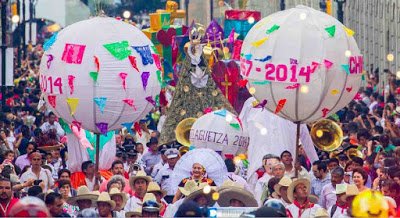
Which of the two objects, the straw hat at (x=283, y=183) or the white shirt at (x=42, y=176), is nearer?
the straw hat at (x=283, y=183)

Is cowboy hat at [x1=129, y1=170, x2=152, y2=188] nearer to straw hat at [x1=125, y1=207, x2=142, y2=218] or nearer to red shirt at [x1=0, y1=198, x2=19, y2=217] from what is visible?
straw hat at [x1=125, y1=207, x2=142, y2=218]

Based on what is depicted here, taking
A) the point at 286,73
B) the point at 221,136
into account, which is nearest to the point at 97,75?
the point at 286,73

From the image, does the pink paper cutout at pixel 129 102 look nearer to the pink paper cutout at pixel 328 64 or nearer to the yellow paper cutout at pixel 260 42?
the yellow paper cutout at pixel 260 42

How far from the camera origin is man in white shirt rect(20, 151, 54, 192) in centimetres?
2292

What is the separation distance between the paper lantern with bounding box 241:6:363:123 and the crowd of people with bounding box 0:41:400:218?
2.63ft

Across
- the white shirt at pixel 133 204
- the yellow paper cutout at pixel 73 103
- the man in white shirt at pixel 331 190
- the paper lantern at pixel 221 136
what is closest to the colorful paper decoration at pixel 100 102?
the yellow paper cutout at pixel 73 103

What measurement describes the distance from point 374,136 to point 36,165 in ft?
20.4

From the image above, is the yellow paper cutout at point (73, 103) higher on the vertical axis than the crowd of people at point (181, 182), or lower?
higher

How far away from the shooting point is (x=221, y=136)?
2484 cm

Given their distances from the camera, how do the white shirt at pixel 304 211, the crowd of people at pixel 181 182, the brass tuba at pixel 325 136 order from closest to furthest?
the crowd of people at pixel 181 182, the white shirt at pixel 304 211, the brass tuba at pixel 325 136

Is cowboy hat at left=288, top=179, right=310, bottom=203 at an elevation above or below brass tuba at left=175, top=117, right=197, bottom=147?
above

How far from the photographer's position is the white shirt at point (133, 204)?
2017 cm

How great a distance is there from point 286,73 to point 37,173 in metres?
3.79

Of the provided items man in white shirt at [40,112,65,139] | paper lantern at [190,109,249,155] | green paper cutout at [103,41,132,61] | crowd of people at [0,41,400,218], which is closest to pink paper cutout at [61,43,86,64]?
green paper cutout at [103,41,132,61]
